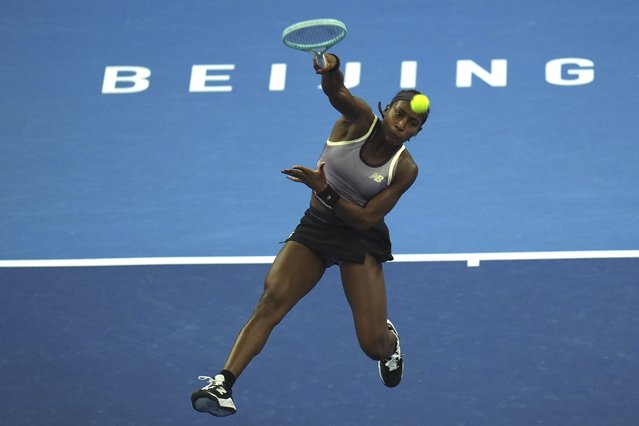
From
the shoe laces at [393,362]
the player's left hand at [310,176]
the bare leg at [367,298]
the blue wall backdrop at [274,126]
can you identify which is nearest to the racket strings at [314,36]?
the player's left hand at [310,176]

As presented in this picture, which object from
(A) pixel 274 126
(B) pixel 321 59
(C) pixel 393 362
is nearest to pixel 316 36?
(B) pixel 321 59

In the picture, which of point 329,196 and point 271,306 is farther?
point 271,306

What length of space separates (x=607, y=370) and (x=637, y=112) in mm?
3902

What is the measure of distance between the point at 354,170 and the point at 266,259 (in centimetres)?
355

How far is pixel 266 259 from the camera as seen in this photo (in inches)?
501

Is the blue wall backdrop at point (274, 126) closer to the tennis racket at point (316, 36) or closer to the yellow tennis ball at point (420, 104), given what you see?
the yellow tennis ball at point (420, 104)

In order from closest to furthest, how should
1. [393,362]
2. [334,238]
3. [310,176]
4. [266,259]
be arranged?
[310,176] < [334,238] < [393,362] < [266,259]

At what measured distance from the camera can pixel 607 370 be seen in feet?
36.2

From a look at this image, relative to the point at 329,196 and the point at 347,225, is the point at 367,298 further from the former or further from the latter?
the point at 329,196

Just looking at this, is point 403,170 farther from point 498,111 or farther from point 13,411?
point 498,111

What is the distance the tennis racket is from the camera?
8.95 m

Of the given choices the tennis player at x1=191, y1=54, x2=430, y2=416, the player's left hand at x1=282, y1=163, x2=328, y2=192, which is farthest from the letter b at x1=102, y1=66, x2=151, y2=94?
the player's left hand at x1=282, y1=163, x2=328, y2=192

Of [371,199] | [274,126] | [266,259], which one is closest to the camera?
[371,199]

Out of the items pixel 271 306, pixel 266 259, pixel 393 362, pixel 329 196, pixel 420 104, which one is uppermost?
pixel 420 104
